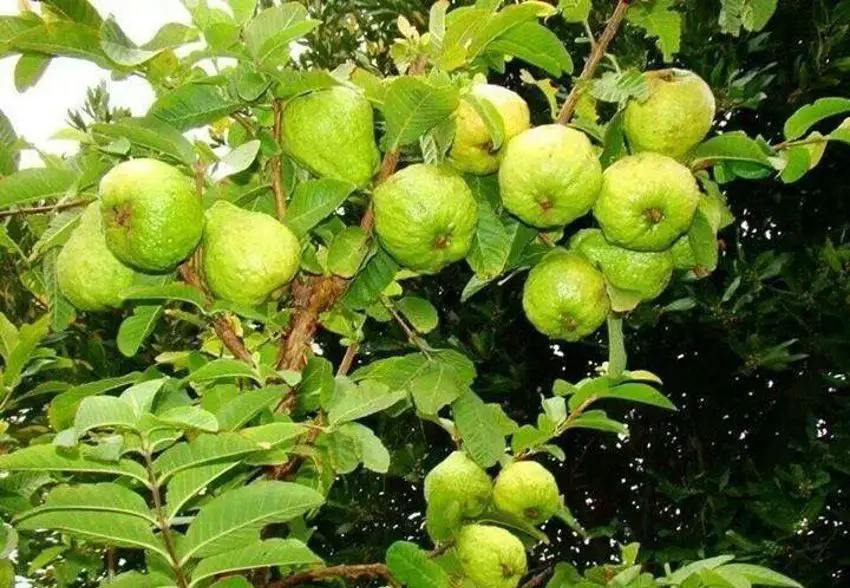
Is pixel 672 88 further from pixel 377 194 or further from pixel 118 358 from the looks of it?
pixel 118 358

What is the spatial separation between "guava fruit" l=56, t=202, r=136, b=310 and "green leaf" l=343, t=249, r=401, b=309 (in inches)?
11.7

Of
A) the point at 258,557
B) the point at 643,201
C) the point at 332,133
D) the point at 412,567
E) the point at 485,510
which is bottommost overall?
the point at 485,510

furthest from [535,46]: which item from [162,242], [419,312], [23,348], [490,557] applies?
[23,348]

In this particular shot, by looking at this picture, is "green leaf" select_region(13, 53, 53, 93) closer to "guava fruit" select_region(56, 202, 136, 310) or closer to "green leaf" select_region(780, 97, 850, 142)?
"guava fruit" select_region(56, 202, 136, 310)

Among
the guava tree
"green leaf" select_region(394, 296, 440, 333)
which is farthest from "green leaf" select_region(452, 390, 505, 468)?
"green leaf" select_region(394, 296, 440, 333)

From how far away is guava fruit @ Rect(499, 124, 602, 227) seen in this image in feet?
3.93

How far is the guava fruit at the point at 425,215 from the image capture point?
1.19 meters

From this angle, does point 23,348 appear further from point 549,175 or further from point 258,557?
point 549,175

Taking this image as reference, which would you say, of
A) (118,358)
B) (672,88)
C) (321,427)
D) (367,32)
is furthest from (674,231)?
(367,32)

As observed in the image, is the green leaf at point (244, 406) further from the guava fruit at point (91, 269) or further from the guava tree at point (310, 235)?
the guava fruit at point (91, 269)

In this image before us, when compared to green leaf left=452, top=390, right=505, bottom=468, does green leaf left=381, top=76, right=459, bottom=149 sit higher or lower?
higher

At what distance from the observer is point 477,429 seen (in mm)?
1457

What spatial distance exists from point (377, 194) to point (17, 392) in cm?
191

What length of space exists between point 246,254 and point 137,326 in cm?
27
